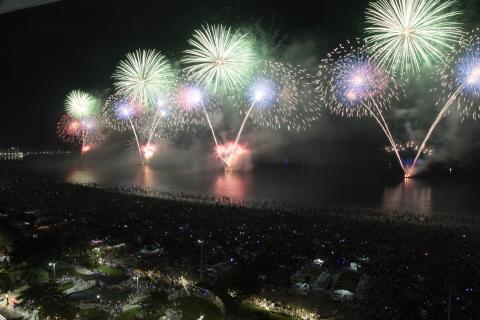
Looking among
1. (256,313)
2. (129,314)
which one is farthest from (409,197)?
(129,314)

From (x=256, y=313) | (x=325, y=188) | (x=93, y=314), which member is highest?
(x=325, y=188)

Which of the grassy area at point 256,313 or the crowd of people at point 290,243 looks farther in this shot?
the crowd of people at point 290,243

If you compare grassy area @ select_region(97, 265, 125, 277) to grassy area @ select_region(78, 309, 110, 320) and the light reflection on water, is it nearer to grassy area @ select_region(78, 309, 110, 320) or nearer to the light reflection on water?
grassy area @ select_region(78, 309, 110, 320)

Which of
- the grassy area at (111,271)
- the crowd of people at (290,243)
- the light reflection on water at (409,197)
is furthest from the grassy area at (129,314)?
the light reflection on water at (409,197)

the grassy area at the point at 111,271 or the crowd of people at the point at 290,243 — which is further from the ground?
the crowd of people at the point at 290,243

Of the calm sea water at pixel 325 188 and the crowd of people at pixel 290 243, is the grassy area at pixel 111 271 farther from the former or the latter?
the calm sea water at pixel 325 188

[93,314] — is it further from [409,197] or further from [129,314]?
[409,197]

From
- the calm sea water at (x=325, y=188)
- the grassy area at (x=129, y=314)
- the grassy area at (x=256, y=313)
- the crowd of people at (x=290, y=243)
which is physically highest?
the calm sea water at (x=325, y=188)
